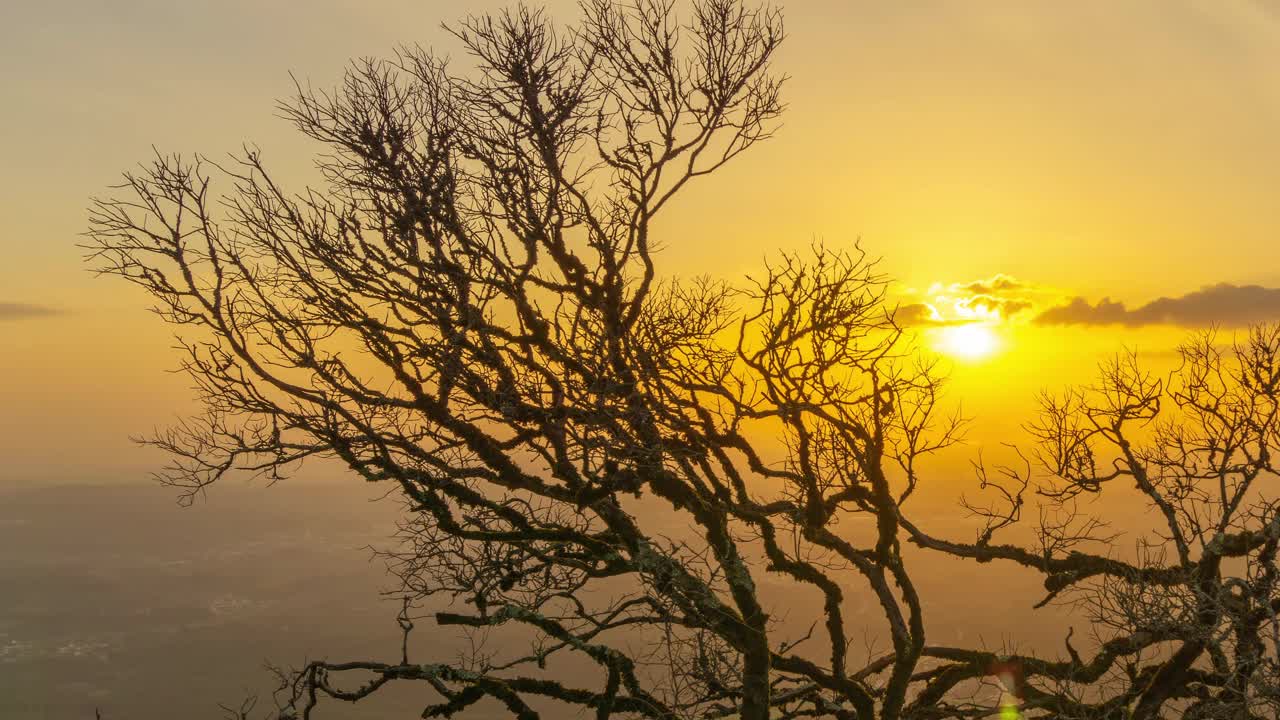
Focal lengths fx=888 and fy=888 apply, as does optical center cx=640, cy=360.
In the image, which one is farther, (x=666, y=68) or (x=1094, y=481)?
(x=1094, y=481)

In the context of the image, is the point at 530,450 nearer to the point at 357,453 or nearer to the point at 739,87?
the point at 357,453

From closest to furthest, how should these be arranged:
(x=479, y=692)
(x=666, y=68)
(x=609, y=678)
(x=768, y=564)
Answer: (x=609, y=678), (x=479, y=692), (x=666, y=68), (x=768, y=564)

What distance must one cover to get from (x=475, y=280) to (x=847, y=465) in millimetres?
5355

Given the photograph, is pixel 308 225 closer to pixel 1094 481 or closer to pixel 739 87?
pixel 739 87

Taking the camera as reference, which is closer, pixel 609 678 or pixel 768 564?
pixel 609 678

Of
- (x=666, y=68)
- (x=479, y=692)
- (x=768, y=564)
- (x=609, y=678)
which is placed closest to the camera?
(x=609, y=678)

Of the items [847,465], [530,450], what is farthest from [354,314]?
[847,465]

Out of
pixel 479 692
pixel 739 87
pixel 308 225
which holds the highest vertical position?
pixel 739 87

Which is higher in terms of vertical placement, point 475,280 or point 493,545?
point 475,280

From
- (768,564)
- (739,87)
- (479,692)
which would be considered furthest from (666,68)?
(479,692)

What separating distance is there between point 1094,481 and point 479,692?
9.82 m

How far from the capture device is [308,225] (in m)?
10.9

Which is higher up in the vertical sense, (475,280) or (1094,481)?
(475,280)

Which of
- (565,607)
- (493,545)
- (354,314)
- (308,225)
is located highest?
(308,225)
